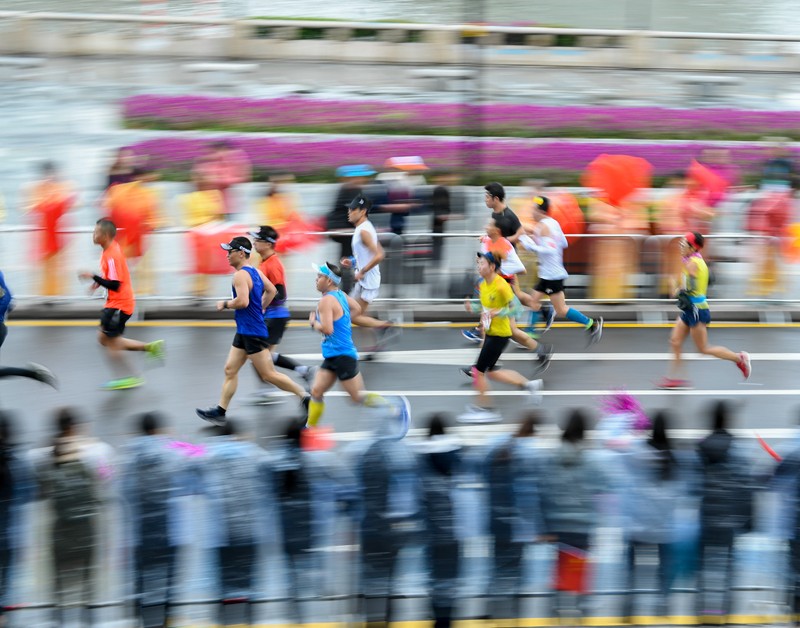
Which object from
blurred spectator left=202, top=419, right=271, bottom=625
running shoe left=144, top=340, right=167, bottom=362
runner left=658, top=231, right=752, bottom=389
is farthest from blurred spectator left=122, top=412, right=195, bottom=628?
runner left=658, top=231, right=752, bottom=389

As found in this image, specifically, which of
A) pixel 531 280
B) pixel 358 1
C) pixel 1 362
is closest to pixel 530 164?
pixel 531 280

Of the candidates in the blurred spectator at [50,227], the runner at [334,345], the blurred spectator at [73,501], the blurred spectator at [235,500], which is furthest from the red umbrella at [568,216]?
the blurred spectator at [73,501]

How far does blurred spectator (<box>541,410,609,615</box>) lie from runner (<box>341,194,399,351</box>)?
5657mm

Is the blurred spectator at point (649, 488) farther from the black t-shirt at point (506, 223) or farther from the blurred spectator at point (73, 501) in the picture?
the black t-shirt at point (506, 223)

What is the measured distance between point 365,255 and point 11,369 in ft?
11.8

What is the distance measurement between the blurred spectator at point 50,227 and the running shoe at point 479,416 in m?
5.27

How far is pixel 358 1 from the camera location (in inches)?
1443

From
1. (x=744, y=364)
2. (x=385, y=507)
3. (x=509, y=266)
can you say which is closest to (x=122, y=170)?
(x=509, y=266)

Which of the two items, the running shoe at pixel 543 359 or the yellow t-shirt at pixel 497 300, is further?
the running shoe at pixel 543 359

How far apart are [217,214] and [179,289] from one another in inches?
37.6

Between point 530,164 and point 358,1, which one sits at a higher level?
point 358,1

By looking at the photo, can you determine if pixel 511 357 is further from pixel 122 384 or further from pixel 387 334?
pixel 122 384

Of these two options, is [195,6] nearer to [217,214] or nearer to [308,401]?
[217,214]

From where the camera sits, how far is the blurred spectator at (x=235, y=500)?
6.70 meters
